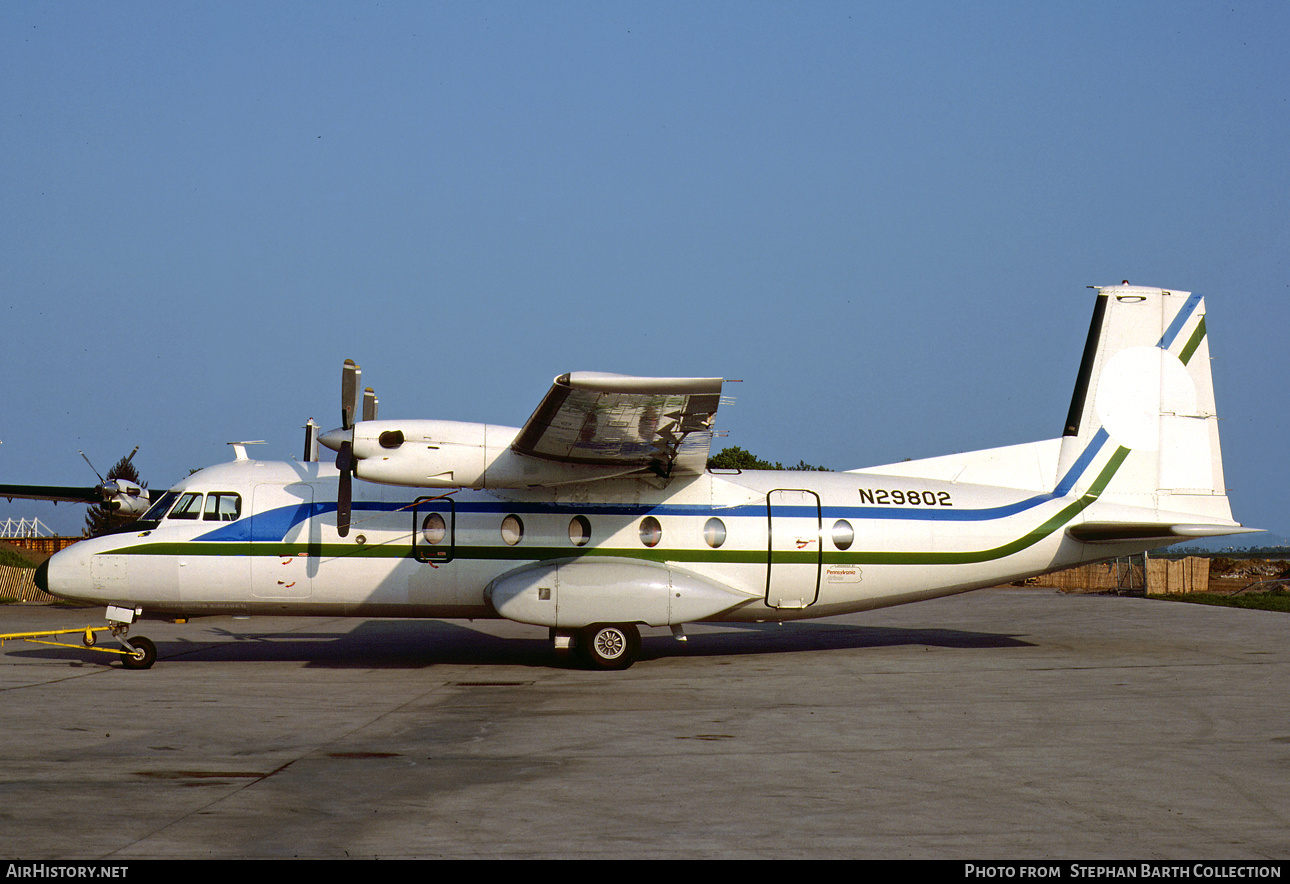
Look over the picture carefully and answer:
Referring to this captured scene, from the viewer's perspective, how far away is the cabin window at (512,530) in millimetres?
14680

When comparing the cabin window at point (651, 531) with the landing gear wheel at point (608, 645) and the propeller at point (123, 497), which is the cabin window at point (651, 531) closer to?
the landing gear wheel at point (608, 645)

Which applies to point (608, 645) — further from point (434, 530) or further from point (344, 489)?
point (344, 489)

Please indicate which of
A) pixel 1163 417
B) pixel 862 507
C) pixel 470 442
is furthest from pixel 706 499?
pixel 1163 417

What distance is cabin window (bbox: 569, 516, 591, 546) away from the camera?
48.5 ft

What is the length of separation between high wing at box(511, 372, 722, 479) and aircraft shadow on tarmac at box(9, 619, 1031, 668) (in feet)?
11.2

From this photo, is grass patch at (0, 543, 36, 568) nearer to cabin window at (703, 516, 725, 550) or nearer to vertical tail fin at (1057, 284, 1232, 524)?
cabin window at (703, 516, 725, 550)

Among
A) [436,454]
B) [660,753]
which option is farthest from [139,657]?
[660,753]

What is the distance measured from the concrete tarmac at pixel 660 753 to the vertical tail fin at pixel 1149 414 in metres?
2.50

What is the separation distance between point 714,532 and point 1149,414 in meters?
7.18

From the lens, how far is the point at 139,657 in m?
14.4

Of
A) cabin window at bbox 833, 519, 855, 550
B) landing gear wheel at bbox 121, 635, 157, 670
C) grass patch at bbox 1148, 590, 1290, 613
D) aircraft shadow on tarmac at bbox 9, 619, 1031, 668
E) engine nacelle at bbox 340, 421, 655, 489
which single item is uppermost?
engine nacelle at bbox 340, 421, 655, 489

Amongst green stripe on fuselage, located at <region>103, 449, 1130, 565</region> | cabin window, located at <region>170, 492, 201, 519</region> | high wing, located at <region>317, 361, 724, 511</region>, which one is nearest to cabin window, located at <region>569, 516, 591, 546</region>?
green stripe on fuselage, located at <region>103, 449, 1130, 565</region>

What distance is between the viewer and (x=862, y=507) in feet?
50.5

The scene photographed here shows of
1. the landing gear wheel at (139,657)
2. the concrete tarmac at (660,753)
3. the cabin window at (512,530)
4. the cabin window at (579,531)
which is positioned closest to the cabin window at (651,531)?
the cabin window at (579,531)
